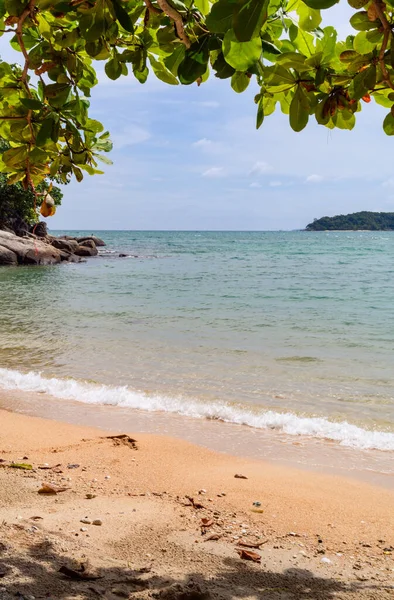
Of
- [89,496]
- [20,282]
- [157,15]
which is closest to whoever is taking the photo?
[157,15]

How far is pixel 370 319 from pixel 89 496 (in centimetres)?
997

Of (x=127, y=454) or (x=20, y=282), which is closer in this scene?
(x=127, y=454)

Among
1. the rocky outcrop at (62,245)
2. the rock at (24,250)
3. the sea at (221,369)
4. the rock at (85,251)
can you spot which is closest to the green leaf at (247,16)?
the sea at (221,369)

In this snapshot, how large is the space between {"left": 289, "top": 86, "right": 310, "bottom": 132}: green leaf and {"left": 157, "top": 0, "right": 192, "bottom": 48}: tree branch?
1.34 feet

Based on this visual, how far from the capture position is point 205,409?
560 cm

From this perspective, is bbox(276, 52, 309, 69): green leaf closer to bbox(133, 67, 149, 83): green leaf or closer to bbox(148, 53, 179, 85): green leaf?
bbox(148, 53, 179, 85): green leaf

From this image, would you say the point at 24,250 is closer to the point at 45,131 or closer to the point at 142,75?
the point at 142,75

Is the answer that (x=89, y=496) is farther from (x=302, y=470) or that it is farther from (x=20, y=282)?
(x=20, y=282)

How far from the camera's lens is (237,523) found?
282 centimetres

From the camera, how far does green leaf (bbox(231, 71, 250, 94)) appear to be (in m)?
1.83

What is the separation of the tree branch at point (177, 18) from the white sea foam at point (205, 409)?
398cm

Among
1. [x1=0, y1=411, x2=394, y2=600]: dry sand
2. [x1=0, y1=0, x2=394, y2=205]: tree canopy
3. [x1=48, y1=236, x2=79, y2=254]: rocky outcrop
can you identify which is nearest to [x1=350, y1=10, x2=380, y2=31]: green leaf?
[x1=0, y1=0, x2=394, y2=205]: tree canopy

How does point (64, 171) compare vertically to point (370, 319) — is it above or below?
above

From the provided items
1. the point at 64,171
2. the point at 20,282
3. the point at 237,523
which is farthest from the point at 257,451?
the point at 20,282
